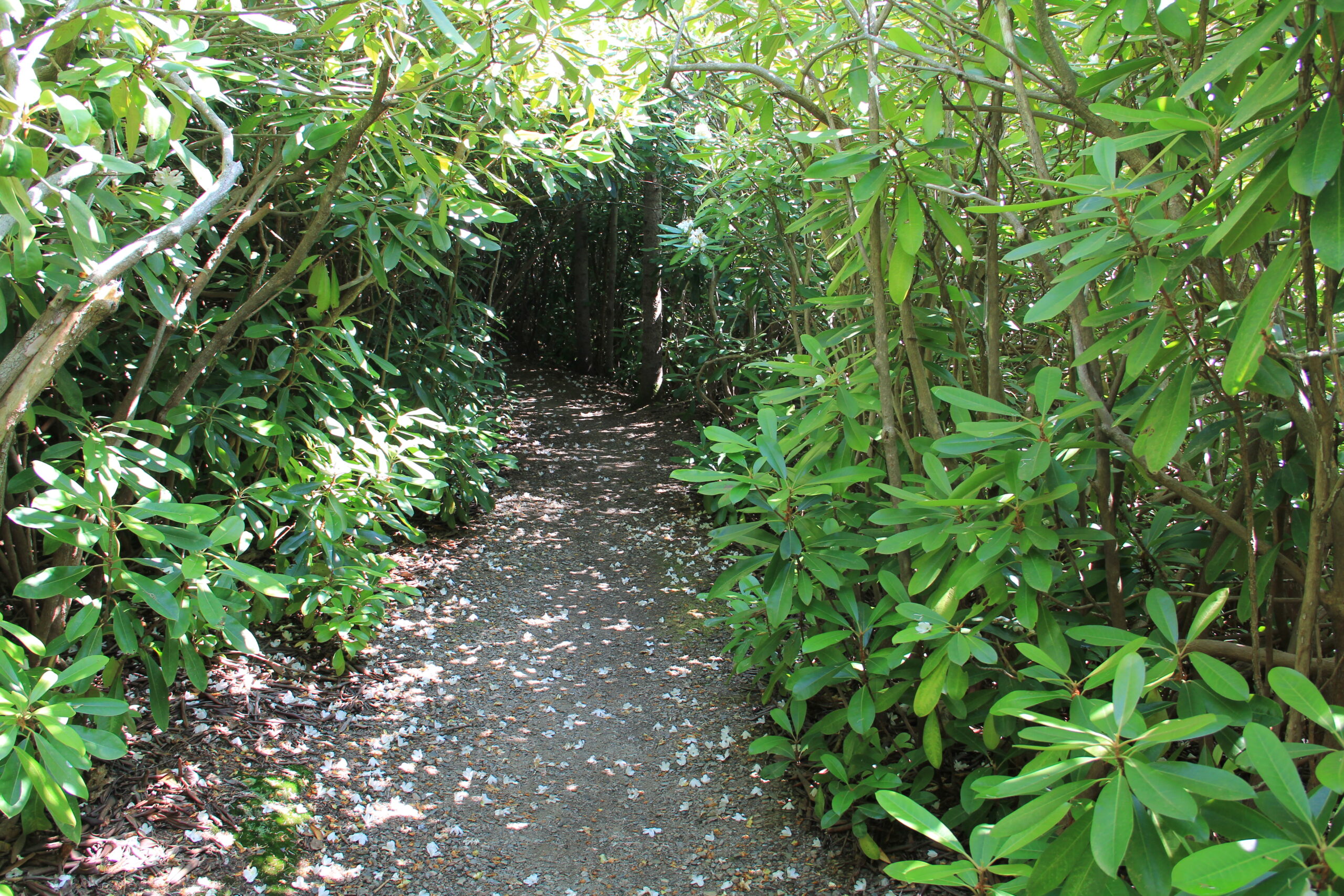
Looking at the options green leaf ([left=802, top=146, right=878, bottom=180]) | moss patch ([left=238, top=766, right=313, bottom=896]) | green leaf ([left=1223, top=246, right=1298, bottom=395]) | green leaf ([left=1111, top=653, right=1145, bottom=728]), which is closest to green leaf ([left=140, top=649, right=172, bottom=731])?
moss patch ([left=238, top=766, right=313, bottom=896])

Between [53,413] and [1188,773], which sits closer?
[1188,773]

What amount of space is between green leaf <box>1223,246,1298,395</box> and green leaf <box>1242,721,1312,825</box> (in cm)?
43

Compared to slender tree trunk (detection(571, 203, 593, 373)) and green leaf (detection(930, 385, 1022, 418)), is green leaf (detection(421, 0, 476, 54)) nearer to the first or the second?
green leaf (detection(930, 385, 1022, 418))

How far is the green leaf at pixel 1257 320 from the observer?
0.96 metres

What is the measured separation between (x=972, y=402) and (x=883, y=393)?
482 millimetres

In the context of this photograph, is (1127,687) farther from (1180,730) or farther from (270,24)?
(270,24)

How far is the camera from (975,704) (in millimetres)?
1808

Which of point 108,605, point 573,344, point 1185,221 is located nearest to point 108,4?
point 108,605

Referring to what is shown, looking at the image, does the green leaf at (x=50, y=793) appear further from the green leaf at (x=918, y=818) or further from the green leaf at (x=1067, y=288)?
the green leaf at (x=1067, y=288)

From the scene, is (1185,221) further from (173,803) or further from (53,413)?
(173,803)

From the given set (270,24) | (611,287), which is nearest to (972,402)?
(270,24)

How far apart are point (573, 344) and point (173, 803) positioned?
757 centimetres

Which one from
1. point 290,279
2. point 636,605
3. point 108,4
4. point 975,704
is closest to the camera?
point 108,4

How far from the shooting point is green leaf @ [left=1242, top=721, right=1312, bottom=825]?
0.80 metres
